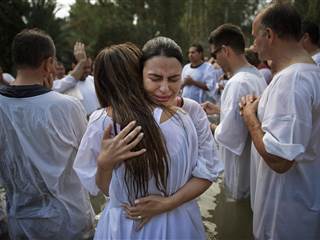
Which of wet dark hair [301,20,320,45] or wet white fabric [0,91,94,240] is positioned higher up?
wet dark hair [301,20,320,45]

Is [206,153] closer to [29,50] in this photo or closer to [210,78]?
[29,50]

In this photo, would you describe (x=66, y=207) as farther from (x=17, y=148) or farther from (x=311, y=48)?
(x=311, y=48)

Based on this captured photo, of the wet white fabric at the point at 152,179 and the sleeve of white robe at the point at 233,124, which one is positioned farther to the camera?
the sleeve of white robe at the point at 233,124

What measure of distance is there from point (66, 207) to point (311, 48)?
3.90m

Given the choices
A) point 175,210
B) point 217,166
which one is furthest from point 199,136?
point 175,210

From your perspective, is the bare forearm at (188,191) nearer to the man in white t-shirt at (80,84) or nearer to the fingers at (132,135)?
the fingers at (132,135)

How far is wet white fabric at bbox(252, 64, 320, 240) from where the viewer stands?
2.19 metres

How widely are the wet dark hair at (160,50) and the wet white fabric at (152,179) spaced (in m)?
0.29

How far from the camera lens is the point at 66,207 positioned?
2.68 meters

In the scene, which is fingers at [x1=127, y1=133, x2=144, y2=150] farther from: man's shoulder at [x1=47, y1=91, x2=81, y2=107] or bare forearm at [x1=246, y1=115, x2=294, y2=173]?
man's shoulder at [x1=47, y1=91, x2=81, y2=107]

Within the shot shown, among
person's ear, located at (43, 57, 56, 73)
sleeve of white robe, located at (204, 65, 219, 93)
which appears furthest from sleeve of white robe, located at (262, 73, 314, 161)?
sleeve of white robe, located at (204, 65, 219, 93)

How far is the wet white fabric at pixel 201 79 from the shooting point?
7.82 meters

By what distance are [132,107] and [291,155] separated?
930mm

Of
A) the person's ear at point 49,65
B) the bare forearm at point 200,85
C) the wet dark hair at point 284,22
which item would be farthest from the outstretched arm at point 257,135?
the bare forearm at point 200,85
